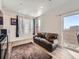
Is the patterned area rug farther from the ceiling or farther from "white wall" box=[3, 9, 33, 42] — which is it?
"white wall" box=[3, 9, 33, 42]

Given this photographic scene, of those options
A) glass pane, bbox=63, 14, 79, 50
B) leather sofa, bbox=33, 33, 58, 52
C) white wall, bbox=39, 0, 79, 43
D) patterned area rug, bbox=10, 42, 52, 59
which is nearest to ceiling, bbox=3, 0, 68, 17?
white wall, bbox=39, 0, 79, 43

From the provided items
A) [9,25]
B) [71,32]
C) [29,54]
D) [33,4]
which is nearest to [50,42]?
[29,54]

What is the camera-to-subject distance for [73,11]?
13.1 feet

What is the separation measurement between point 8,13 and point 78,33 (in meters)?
5.75

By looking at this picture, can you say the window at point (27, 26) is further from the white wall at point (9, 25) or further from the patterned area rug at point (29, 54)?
the patterned area rug at point (29, 54)

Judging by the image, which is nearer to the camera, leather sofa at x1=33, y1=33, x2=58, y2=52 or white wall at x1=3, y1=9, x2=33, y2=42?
leather sofa at x1=33, y1=33, x2=58, y2=52

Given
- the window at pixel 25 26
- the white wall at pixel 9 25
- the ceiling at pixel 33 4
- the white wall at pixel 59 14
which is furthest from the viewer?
the window at pixel 25 26

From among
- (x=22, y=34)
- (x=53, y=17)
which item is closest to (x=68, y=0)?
(x=53, y=17)

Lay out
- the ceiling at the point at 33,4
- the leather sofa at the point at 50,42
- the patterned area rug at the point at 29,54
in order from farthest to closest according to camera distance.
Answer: the ceiling at the point at 33,4 → the leather sofa at the point at 50,42 → the patterned area rug at the point at 29,54

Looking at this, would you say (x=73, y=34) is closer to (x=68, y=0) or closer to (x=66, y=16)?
(x=66, y=16)

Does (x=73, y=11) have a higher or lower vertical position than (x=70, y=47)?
higher

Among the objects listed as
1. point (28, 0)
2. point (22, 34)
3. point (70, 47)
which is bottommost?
point (70, 47)

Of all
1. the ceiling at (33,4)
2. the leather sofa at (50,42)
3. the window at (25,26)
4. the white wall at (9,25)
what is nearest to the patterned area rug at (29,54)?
the leather sofa at (50,42)

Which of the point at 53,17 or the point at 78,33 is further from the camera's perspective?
the point at 53,17
